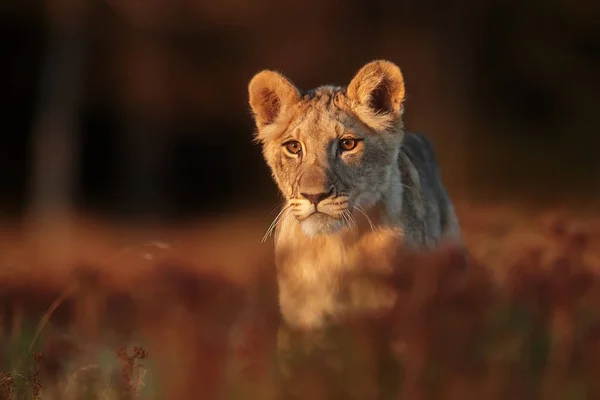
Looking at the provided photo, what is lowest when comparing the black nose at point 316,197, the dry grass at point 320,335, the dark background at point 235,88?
the dry grass at point 320,335

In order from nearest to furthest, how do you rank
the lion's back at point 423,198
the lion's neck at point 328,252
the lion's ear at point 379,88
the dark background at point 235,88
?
the lion's neck at point 328,252
the lion's ear at point 379,88
the lion's back at point 423,198
the dark background at point 235,88

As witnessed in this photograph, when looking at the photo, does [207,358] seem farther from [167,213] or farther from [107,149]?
[107,149]

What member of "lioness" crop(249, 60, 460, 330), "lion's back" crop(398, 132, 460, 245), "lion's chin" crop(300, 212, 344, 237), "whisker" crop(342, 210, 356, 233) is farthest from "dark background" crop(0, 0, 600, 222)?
"lion's chin" crop(300, 212, 344, 237)

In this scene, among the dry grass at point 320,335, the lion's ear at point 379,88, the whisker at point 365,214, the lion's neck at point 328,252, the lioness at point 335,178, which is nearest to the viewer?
the dry grass at point 320,335

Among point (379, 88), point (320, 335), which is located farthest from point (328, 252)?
point (320, 335)

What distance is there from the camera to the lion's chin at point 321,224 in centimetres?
518

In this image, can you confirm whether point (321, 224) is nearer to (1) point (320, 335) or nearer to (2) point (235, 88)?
(1) point (320, 335)

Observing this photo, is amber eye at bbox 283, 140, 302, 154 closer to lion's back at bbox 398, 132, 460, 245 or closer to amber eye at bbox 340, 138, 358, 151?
amber eye at bbox 340, 138, 358, 151

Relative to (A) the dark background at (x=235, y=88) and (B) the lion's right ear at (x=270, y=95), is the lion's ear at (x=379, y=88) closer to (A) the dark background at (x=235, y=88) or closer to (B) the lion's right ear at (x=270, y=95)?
(B) the lion's right ear at (x=270, y=95)

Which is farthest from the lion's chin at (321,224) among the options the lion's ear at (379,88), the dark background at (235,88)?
the dark background at (235,88)

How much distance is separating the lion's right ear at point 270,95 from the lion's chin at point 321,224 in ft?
2.93

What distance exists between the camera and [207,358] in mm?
3104

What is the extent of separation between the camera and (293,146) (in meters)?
5.60

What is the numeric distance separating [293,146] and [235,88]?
693 inches
